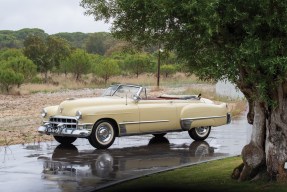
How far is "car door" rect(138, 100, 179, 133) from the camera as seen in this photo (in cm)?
1616

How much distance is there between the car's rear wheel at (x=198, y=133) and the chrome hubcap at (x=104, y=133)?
271 cm

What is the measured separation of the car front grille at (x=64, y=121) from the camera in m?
15.2

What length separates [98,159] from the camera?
13.8 meters

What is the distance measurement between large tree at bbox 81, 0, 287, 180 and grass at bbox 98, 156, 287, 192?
0.96 ft

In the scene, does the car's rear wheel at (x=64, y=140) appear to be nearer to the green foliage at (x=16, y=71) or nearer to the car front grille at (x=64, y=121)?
the car front grille at (x=64, y=121)

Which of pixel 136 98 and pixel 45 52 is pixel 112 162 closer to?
pixel 136 98

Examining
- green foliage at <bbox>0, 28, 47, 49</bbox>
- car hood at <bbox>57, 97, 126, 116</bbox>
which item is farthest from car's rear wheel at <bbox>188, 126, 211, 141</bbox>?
green foliage at <bbox>0, 28, 47, 49</bbox>

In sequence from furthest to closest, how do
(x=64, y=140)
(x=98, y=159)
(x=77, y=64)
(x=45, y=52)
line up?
(x=45, y=52), (x=77, y=64), (x=64, y=140), (x=98, y=159)

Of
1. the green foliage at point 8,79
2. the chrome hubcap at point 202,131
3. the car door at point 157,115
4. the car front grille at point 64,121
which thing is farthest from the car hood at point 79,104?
the green foliage at point 8,79

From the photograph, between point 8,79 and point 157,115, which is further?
point 8,79

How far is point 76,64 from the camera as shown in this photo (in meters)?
63.5

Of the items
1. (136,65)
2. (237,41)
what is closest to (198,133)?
(237,41)

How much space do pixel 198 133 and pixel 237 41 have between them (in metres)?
8.92

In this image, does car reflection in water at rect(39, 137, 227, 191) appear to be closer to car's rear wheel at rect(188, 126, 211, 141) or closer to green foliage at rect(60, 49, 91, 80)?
car's rear wheel at rect(188, 126, 211, 141)
